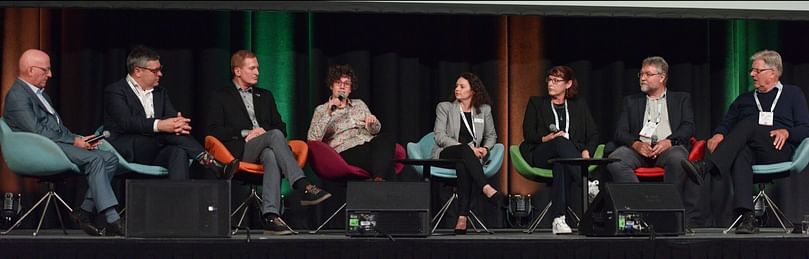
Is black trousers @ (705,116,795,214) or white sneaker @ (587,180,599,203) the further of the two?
white sneaker @ (587,180,599,203)

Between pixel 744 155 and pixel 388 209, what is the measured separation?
2.15m

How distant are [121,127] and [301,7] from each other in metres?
1.20

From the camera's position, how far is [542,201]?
28.0 feet

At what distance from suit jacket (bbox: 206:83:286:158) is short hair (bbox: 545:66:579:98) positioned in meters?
1.65

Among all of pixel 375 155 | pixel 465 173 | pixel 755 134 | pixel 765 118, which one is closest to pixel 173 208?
pixel 375 155

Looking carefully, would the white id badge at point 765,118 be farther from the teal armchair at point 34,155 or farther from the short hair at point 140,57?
the teal armchair at point 34,155

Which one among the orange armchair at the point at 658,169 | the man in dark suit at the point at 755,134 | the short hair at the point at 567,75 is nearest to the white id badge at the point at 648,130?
the orange armchair at the point at 658,169

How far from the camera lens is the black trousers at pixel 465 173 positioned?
7.14m

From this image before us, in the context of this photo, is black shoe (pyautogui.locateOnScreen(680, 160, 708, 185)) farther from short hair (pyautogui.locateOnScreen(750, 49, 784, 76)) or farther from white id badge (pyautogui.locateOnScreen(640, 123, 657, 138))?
short hair (pyautogui.locateOnScreen(750, 49, 784, 76))

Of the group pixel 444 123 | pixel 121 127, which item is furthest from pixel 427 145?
pixel 121 127

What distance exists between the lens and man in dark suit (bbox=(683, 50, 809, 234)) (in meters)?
7.11

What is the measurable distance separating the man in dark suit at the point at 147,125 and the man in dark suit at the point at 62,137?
200 mm

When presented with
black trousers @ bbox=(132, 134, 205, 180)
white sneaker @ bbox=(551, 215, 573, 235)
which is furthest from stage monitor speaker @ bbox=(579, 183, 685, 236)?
black trousers @ bbox=(132, 134, 205, 180)
